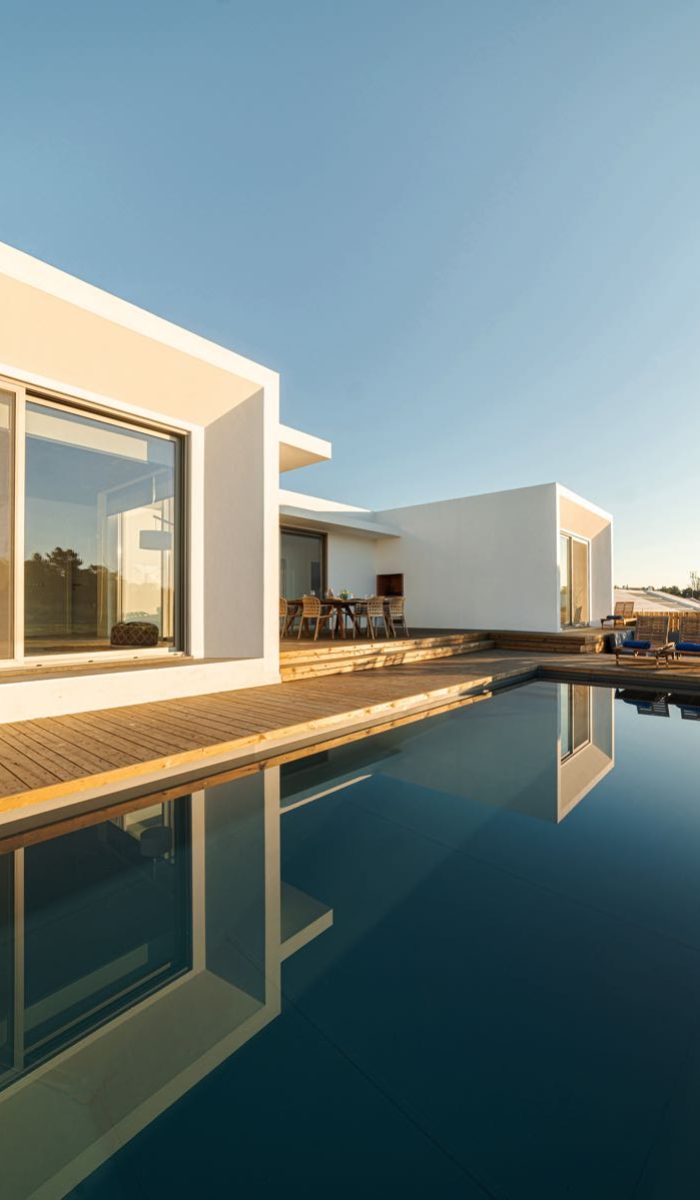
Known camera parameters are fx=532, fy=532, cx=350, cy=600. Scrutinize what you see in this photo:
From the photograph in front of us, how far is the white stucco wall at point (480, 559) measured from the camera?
1176cm

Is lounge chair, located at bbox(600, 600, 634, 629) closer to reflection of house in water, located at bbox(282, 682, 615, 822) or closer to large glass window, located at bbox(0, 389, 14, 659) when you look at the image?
reflection of house in water, located at bbox(282, 682, 615, 822)

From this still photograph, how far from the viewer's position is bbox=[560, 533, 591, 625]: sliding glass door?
13.0 metres

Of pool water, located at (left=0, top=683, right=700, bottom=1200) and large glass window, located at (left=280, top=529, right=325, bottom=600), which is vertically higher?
large glass window, located at (left=280, top=529, right=325, bottom=600)

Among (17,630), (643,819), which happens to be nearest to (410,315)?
(17,630)

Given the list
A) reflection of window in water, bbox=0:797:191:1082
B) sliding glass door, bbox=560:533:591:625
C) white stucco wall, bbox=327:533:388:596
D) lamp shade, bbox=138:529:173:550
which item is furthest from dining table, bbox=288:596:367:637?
reflection of window in water, bbox=0:797:191:1082

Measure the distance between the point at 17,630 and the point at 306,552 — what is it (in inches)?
328

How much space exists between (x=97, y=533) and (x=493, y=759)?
15.6ft

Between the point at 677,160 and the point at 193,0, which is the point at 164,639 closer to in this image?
the point at 193,0

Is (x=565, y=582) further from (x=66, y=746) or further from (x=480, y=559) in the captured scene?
(x=66, y=746)

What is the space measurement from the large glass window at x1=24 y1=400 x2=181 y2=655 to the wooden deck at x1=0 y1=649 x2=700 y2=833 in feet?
4.52

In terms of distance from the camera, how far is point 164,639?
6.55 metres

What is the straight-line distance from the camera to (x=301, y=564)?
42.9 ft

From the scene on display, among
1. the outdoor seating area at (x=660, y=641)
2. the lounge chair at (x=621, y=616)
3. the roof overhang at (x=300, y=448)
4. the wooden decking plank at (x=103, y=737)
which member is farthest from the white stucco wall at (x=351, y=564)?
the wooden decking plank at (x=103, y=737)

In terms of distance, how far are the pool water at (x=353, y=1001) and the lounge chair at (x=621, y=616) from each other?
11.8 meters
